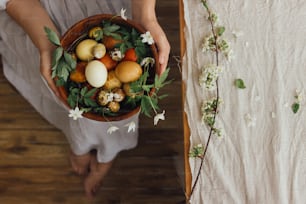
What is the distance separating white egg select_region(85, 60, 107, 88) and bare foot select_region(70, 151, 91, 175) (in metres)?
0.33

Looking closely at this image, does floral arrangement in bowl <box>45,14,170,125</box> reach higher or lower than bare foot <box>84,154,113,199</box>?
higher

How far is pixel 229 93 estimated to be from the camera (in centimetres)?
82

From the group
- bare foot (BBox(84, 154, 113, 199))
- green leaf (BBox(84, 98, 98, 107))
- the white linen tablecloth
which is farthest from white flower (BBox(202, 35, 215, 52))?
bare foot (BBox(84, 154, 113, 199))

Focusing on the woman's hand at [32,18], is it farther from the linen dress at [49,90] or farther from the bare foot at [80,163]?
the bare foot at [80,163]

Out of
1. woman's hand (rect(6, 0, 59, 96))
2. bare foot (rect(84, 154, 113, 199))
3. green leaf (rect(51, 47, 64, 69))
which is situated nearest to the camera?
green leaf (rect(51, 47, 64, 69))

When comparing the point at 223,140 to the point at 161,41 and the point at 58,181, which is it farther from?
the point at 58,181

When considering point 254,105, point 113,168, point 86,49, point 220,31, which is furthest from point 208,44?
point 113,168

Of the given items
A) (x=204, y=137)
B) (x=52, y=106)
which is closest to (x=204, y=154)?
(x=204, y=137)

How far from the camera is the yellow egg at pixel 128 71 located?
70 centimetres

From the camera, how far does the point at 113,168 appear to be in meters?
1.01

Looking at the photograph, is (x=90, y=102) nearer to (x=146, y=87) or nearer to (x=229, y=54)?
(x=146, y=87)

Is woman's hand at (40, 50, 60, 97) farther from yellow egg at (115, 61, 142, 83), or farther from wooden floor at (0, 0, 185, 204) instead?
wooden floor at (0, 0, 185, 204)

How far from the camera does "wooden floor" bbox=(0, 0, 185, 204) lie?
39.2 inches

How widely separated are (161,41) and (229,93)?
163mm
